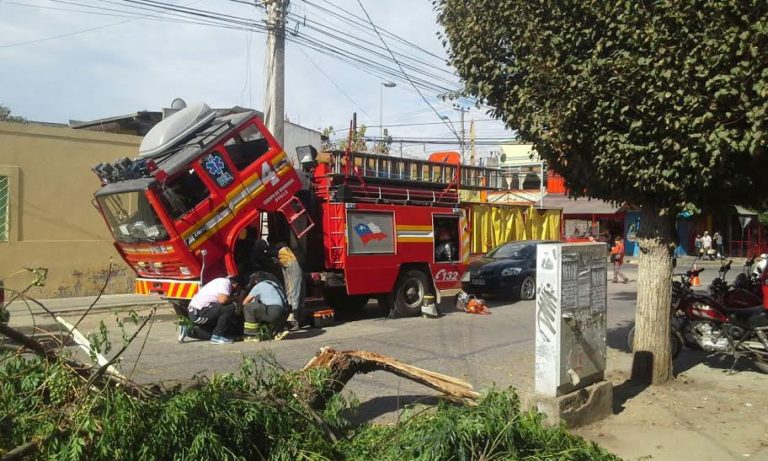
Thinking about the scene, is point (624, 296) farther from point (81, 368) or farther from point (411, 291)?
point (81, 368)

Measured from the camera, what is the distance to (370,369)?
5551 millimetres

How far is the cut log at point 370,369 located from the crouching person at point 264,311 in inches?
168

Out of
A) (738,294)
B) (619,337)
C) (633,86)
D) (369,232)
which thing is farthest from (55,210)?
(738,294)

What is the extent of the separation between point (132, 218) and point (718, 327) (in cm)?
818

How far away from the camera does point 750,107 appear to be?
552 cm

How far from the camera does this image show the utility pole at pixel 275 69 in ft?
49.1

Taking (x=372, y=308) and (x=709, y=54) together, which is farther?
(x=372, y=308)

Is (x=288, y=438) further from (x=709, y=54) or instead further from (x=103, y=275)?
(x=103, y=275)

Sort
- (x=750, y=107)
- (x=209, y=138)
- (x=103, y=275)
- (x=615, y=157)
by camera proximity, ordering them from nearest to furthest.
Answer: (x=750, y=107)
(x=615, y=157)
(x=209, y=138)
(x=103, y=275)

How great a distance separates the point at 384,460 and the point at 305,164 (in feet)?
28.0

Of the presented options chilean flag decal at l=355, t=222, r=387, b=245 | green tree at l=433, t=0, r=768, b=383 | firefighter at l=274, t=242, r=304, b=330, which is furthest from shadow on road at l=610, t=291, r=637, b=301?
green tree at l=433, t=0, r=768, b=383

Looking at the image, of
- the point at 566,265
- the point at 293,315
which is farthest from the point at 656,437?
the point at 293,315

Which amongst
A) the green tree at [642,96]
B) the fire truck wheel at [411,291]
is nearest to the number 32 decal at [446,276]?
the fire truck wheel at [411,291]

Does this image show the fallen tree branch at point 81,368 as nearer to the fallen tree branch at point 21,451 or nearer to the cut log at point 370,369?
the fallen tree branch at point 21,451
